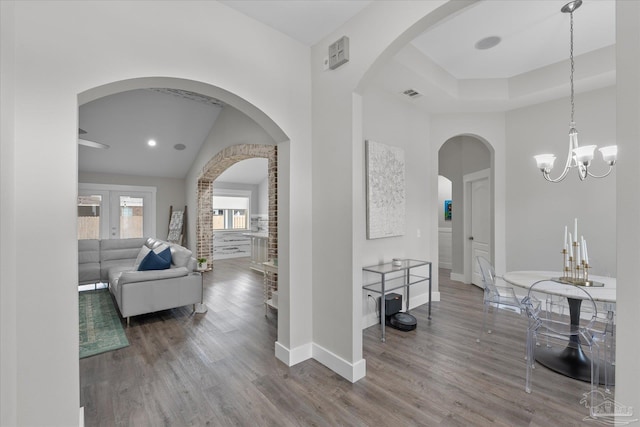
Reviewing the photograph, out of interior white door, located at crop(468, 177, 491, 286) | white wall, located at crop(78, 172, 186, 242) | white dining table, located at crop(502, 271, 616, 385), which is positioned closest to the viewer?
white dining table, located at crop(502, 271, 616, 385)

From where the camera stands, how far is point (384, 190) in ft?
12.6

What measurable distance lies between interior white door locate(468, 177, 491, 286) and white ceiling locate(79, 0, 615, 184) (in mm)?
1507

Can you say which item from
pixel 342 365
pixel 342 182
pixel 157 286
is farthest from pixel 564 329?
pixel 157 286

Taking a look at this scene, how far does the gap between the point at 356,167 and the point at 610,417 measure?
2.43 m

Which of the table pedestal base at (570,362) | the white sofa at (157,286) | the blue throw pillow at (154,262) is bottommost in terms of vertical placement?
the table pedestal base at (570,362)

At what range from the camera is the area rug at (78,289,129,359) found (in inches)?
121

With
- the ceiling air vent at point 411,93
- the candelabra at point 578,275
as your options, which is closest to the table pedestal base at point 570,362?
the candelabra at point 578,275

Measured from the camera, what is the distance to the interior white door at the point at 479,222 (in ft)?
17.1

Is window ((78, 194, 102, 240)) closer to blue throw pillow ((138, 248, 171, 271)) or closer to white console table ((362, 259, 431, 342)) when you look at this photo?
blue throw pillow ((138, 248, 171, 271))

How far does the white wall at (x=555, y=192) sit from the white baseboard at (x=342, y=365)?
3.46 metres

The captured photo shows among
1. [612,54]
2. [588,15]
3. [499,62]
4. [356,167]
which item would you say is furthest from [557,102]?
[356,167]

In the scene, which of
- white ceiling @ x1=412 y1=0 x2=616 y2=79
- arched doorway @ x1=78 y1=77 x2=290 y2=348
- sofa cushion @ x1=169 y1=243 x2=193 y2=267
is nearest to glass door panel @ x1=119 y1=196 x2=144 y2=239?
arched doorway @ x1=78 y1=77 x2=290 y2=348

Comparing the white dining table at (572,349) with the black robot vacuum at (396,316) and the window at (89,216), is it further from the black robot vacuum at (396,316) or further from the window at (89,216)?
the window at (89,216)

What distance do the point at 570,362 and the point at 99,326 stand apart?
5.07m
